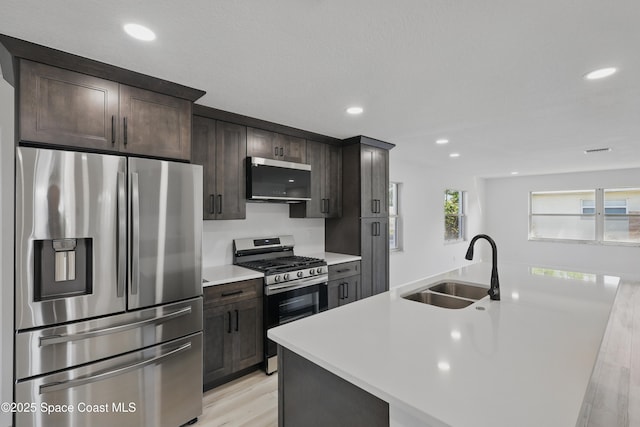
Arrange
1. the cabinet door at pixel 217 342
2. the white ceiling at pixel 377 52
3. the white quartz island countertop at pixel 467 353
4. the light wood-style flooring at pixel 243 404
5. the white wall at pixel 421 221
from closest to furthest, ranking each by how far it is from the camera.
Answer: the white quartz island countertop at pixel 467 353
the white ceiling at pixel 377 52
the light wood-style flooring at pixel 243 404
the cabinet door at pixel 217 342
the white wall at pixel 421 221

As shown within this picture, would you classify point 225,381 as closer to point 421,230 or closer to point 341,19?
point 341,19

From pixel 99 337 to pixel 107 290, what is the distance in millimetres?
269

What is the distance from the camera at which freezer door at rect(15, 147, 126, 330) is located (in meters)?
1.58

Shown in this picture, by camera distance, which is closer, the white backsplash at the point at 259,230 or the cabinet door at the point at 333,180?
the white backsplash at the point at 259,230

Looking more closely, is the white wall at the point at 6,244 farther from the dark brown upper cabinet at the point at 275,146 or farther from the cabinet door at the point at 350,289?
the cabinet door at the point at 350,289

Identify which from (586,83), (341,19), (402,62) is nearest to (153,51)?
(341,19)

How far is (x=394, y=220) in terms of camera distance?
17.9 feet

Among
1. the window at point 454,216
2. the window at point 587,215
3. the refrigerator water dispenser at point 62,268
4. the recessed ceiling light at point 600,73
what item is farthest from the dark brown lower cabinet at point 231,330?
the window at point 587,215

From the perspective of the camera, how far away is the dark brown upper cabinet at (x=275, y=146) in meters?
3.04

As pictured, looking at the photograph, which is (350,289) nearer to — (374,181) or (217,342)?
(374,181)

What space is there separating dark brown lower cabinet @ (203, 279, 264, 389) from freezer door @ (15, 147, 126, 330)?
750 millimetres

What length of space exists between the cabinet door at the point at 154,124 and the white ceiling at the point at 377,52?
0.18 metres

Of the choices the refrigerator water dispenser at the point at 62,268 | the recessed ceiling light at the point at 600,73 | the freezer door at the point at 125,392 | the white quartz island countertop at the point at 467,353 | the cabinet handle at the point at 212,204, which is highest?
the recessed ceiling light at the point at 600,73

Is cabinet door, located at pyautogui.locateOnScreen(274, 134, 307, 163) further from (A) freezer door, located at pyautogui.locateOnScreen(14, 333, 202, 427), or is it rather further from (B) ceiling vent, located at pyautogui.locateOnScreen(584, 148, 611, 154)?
(B) ceiling vent, located at pyautogui.locateOnScreen(584, 148, 611, 154)
